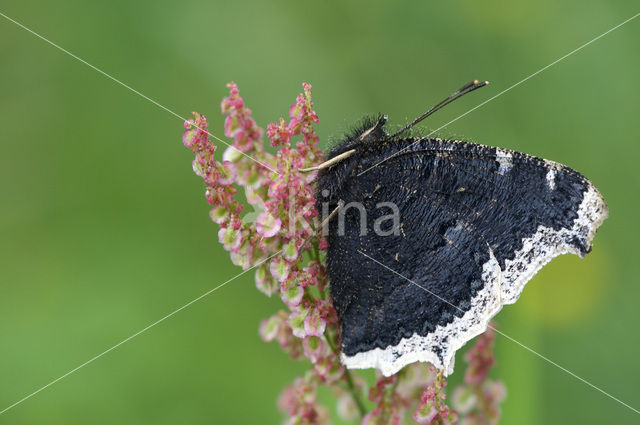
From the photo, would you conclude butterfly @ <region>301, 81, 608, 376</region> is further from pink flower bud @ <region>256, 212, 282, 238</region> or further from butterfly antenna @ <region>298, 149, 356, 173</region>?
pink flower bud @ <region>256, 212, 282, 238</region>

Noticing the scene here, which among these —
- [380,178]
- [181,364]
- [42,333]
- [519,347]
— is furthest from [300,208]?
[42,333]

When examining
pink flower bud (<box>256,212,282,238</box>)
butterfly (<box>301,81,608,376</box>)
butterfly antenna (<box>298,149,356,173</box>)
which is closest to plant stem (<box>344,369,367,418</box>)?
butterfly (<box>301,81,608,376</box>)

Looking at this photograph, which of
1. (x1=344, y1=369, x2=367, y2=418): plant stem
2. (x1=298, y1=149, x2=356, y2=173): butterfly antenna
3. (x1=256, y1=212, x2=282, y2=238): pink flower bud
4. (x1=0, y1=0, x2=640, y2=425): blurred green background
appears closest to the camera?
(x1=256, y1=212, x2=282, y2=238): pink flower bud

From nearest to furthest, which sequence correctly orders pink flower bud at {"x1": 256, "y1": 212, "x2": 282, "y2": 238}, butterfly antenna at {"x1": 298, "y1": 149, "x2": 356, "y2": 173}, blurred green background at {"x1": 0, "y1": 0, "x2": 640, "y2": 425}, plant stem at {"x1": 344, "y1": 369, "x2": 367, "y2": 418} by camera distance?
pink flower bud at {"x1": 256, "y1": 212, "x2": 282, "y2": 238}
butterfly antenna at {"x1": 298, "y1": 149, "x2": 356, "y2": 173}
plant stem at {"x1": 344, "y1": 369, "x2": 367, "y2": 418}
blurred green background at {"x1": 0, "y1": 0, "x2": 640, "y2": 425}

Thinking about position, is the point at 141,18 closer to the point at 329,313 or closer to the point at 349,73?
the point at 349,73

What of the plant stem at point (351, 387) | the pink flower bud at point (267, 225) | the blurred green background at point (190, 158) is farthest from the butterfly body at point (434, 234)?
the blurred green background at point (190, 158)

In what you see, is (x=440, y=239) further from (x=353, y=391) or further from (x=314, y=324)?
(x=353, y=391)

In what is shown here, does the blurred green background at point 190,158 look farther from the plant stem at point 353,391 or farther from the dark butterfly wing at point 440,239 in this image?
the plant stem at point 353,391

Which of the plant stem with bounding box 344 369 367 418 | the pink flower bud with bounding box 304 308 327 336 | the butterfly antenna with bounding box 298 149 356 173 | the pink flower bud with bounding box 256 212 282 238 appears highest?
the butterfly antenna with bounding box 298 149 356 173
